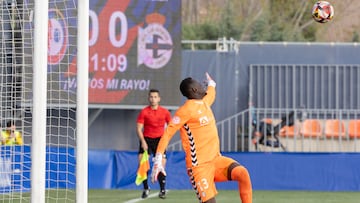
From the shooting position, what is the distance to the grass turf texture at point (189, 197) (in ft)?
54.8

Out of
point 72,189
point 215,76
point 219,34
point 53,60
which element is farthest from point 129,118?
point 219,34

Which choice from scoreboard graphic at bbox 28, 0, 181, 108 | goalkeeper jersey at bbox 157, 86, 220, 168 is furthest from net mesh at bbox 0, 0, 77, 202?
scoreboard graphic at bbox 28, 0, 181, 108

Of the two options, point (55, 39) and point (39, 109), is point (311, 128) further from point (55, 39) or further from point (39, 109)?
point (39, 109)

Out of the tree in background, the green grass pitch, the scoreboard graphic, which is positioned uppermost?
the tree in background

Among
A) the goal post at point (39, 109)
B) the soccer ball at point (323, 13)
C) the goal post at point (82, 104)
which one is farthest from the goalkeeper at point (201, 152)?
the soccer ball at point (323, 13)

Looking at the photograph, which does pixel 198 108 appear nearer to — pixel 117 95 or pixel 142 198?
pixel 142 198

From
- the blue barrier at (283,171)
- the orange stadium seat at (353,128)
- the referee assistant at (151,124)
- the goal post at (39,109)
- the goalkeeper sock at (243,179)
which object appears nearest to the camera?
the goalkeeper sock at (243,179)

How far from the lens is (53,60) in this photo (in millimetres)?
21250

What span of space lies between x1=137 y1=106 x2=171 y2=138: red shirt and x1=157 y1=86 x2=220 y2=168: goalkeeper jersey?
20.4ft

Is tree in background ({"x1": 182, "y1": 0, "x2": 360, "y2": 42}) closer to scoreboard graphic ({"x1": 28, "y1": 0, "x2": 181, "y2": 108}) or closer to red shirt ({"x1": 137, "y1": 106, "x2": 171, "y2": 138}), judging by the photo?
scoreboard graphic ({"x1": 28, "y1": 0, "x2": 181, "y2": 108})

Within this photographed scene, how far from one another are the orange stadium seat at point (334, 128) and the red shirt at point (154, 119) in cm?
867

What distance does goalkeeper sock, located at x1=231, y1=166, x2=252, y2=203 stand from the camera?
37.7 ft

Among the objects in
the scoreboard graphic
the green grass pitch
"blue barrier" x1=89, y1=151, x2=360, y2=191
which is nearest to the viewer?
the green grass pitch

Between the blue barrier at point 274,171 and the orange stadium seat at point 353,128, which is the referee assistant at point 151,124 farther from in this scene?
the orange stadium seat at point 353,128
